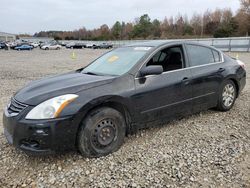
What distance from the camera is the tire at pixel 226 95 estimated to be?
4.54 metres

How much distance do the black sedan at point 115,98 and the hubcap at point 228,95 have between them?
0.02 meters

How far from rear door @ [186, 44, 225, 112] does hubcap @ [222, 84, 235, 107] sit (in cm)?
29

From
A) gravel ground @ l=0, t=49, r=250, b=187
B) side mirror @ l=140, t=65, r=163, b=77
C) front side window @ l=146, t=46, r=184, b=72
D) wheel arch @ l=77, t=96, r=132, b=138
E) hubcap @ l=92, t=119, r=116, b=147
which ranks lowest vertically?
gravel ground @ l=0, t=49, r=250, b=187

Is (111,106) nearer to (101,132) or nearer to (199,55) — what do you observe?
(101,132)

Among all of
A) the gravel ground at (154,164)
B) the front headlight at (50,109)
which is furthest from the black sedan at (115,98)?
the gravel ground at (154,164)

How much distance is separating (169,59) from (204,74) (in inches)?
30.6

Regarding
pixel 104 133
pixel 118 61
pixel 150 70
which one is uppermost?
pixel 118 61

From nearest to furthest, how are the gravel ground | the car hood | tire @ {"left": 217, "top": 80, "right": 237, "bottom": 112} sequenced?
1. the gravel ground
2. the car hood
3. tire @ {"left": 217, "top": 80, "right": 237, "bottom": 112}

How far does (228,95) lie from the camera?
185 inches

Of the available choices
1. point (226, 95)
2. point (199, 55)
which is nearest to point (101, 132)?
point (199, 55)

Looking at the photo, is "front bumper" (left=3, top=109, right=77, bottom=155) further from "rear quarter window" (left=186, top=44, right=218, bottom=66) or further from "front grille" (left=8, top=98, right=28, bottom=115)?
"rear quarter window" (left=186, top=44, right=218, bottom=66)

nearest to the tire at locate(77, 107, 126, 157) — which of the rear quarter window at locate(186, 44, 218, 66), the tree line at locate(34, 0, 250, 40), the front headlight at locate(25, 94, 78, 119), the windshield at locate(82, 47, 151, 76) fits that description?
the front headlight at locate(25, 94, 78, 119)

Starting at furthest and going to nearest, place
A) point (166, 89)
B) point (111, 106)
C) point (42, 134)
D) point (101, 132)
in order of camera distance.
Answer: point (166, 89)
point (111, 106)
point (101, 132)
point (42, 134)

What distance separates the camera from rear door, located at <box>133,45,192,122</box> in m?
3.38
